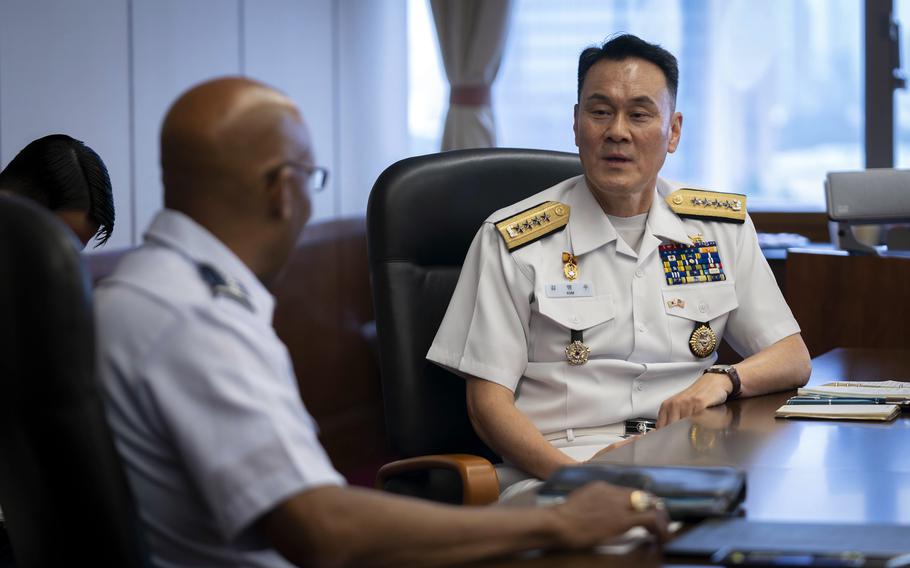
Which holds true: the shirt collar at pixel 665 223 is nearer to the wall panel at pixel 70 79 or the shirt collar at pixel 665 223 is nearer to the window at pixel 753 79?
the wall panel at pixel 70 79

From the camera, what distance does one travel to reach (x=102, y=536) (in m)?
1.12

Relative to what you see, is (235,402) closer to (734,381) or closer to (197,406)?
(197,406)

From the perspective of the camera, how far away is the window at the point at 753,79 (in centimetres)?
436

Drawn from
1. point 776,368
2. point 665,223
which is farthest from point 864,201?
point 776,368

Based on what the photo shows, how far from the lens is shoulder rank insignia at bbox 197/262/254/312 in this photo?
3.81 ft

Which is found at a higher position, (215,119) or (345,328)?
(215,119)

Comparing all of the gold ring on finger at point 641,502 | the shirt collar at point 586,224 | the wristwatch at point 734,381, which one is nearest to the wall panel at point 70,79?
the shirt collar at point 586,224

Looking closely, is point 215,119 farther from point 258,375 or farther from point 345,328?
point 345,328

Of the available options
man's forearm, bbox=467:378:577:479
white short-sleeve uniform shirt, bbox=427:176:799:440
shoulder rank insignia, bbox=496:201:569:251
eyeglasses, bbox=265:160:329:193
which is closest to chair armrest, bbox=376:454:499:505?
man's forearm, bbox=467:378:577:479

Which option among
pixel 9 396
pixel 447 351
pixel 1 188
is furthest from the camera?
pixel 447 351

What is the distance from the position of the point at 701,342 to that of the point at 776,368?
166 millimetres

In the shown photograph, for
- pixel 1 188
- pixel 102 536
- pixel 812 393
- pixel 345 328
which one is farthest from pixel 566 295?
pixel 345 328

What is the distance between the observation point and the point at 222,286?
1172 mm

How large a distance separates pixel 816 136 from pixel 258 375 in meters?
3.75
